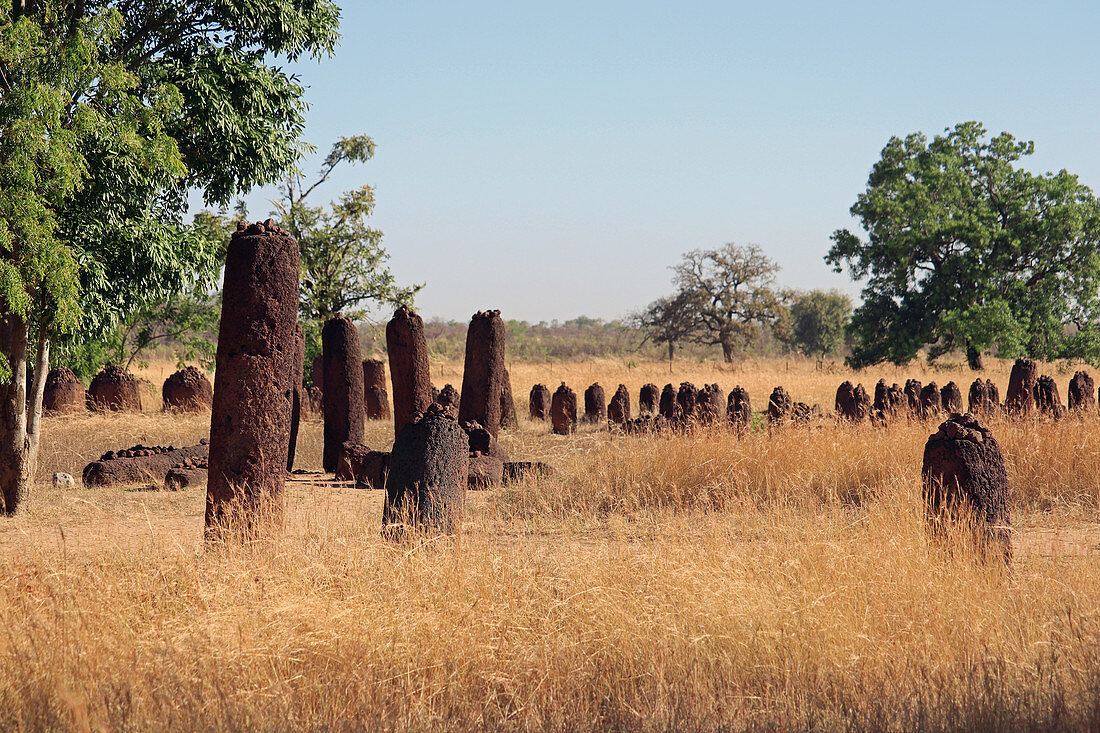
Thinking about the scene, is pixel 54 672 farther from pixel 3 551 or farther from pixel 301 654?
pixel 3 551

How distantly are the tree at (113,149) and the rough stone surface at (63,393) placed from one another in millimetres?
8117

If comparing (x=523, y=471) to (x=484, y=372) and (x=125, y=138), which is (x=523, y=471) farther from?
(x=125, y=138)

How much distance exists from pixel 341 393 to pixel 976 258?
2624 centimetres

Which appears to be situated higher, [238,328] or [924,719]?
[238,328]

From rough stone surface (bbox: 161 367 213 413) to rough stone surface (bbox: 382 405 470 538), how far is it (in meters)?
12.7

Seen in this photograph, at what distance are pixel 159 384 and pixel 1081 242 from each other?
3168 centimetres

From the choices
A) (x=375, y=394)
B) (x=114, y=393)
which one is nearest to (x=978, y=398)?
(x=375, y=394)

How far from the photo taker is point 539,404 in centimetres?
1855

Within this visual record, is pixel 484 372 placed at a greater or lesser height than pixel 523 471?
greater

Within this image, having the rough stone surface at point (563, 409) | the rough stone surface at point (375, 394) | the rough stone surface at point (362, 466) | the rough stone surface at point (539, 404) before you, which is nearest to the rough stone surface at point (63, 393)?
the rough stone surface at point (375, 394)

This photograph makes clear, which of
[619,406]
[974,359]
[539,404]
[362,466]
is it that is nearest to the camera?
[362,466]

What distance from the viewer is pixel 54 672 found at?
3.97 metres

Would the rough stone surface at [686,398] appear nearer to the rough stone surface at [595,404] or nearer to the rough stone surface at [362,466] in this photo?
the rough stone surface at [595,404]

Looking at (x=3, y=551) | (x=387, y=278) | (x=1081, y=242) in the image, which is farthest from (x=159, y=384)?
(x=1081, y=242)
